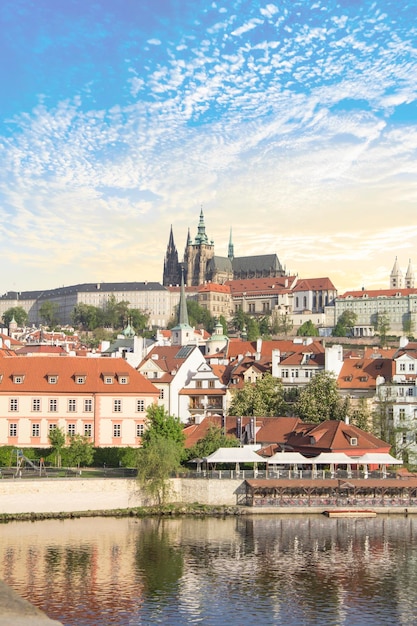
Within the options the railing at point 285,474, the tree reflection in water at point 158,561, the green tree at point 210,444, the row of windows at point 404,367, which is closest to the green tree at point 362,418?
the row of windows at point 404,367

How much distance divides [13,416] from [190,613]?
35.7m

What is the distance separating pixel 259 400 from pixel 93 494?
24075 mm

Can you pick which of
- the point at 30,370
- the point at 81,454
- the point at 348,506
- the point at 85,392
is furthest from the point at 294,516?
the point at 30,370

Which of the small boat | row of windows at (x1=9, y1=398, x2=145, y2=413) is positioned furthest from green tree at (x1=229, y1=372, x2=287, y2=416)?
the small boat

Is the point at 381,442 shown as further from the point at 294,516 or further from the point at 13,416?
the point at 13,416

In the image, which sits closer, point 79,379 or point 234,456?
point 234,456

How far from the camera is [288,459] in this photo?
6062 centimetres

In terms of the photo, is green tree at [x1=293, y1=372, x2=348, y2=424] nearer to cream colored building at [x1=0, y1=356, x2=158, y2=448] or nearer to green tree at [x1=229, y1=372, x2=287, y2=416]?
green tree at [x1=229, y1=372, x2=287, y2=416]

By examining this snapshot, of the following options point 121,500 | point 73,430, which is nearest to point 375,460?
point 121,500

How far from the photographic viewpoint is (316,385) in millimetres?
75625

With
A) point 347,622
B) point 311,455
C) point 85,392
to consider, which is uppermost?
point 85,392

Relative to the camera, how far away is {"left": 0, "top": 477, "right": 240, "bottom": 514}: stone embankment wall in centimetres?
5372

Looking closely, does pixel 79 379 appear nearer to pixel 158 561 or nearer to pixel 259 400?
pixel 259 400

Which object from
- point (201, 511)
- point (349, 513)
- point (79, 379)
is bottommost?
point (349, 513)
